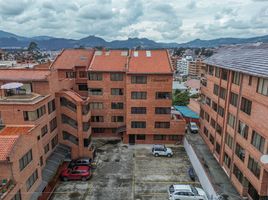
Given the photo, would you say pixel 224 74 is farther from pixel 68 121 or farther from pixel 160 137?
pixel 68 121

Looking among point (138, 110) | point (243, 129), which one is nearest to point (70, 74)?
point (138, 110)

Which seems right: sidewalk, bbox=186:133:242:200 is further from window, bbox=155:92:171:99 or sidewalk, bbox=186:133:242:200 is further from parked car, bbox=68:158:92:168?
parked car, bbox=68:158:92:168

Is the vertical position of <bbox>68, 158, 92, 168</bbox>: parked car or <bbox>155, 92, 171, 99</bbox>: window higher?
<bbox>155, 92, 171, 99</bbox>: window

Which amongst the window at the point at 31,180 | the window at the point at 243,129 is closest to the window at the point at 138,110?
the window at the point at 243,129

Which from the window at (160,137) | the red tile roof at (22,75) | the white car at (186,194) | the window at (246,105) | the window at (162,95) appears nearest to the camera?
the window at (246,105)

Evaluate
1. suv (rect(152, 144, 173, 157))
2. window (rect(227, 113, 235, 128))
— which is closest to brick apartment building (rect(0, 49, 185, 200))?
suv (rect(152, 144, 173, 157))

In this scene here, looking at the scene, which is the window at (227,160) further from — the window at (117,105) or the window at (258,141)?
the window at (117,105)

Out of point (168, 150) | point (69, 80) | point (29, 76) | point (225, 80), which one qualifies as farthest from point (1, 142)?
point (225, 80)

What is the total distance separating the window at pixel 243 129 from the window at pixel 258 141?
1603mm

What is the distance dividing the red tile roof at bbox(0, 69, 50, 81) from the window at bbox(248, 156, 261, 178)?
2836cm

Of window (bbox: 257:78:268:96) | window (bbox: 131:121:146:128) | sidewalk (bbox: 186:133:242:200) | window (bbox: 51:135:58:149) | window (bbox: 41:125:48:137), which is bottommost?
sidewalk (bbox: 186:133:242:200)

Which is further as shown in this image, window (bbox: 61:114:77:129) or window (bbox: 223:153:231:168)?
window (bbox: 61:114:77:129)

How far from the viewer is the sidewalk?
2649 centimetres

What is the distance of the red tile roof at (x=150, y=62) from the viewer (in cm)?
3895
